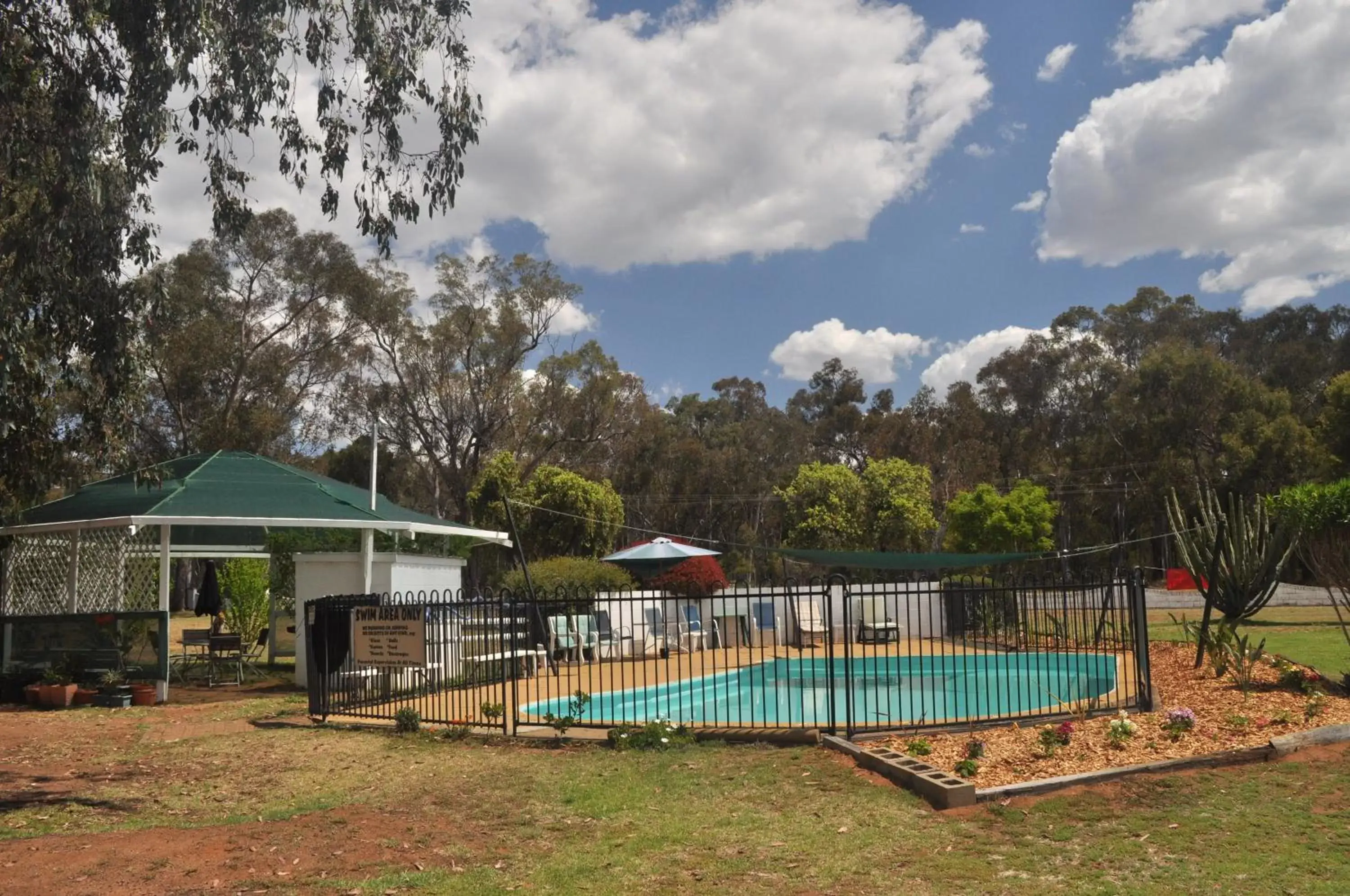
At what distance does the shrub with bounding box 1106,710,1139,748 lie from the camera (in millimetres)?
7859

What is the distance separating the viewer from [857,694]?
48.0 feet

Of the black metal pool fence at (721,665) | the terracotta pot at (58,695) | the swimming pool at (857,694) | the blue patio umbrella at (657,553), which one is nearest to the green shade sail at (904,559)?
the black metal pool fence at (721,665)

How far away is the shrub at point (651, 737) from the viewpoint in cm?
879

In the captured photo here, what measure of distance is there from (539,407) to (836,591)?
67.7 ft

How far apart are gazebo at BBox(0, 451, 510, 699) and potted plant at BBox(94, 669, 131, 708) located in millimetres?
403

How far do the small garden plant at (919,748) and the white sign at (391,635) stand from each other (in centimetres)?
462

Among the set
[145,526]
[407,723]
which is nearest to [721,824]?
[407,723]

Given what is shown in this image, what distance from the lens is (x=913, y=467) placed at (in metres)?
37.1

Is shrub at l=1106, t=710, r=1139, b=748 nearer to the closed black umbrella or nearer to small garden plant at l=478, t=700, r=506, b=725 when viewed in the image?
small garden plant at l=478, t=700, r=506, b=725

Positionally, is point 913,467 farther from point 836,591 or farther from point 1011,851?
point 1011,851

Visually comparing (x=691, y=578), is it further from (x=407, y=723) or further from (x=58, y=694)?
(x=407, y=723)

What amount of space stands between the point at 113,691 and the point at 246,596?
7.32 meters

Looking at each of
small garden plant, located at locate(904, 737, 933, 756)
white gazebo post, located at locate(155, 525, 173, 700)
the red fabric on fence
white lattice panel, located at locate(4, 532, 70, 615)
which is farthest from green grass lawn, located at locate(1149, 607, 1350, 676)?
white lattice panel, located at locate(4, 532, 70, 615)

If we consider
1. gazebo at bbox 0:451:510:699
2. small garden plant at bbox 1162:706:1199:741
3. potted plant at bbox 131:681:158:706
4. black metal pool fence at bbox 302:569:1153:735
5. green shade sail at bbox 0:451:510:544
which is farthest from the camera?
green shade sail at bbox 0:451:510:544
